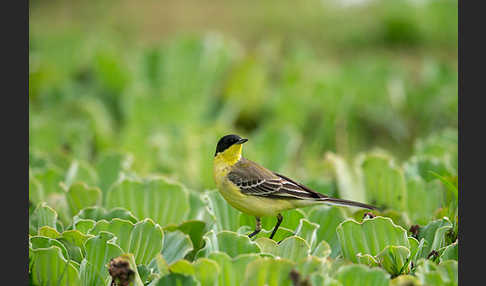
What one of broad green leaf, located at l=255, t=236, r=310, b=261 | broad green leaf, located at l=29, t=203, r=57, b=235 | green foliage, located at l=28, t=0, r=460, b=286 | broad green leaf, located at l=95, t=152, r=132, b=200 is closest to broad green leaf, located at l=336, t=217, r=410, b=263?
green foliage, located at l=28, t=0, r=460, b=286

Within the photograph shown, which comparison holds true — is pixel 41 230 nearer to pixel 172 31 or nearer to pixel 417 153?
pixel 417 153

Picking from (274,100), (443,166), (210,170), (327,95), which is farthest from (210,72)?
(443,166)

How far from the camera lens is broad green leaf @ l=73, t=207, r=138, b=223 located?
92.7 inches

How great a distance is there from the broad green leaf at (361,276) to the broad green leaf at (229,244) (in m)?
0.29

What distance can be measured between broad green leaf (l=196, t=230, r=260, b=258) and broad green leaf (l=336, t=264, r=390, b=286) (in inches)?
11.3

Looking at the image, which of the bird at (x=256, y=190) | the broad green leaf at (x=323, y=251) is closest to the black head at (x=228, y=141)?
the bird at (x=256, y=190)

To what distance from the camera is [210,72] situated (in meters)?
5.09

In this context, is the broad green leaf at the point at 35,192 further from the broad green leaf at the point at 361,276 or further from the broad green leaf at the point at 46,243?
the broad green leaf at the point at 361,276

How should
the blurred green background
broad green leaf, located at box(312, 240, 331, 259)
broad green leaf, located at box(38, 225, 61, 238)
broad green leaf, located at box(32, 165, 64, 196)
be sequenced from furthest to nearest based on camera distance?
1. the blurred green background
2. broad green leaf, located at box(32, 165, 64, 196)
3. broad green leaf, located at box(38, 225, 61, 238)
4. broad green leaf, located at box(312, 240, 331, 259)

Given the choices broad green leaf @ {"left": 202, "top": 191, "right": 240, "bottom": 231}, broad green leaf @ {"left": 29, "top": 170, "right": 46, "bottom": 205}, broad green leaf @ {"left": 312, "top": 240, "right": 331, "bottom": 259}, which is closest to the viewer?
broad green leaf @ {"left": 312, "top": 240, "right": 331, "bottom": 259}

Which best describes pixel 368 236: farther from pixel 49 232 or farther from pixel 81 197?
pixel 81 197

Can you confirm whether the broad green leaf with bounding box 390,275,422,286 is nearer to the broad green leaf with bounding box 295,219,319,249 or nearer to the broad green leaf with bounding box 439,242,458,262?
the broad green leaf with bounding box 439,242,458,262

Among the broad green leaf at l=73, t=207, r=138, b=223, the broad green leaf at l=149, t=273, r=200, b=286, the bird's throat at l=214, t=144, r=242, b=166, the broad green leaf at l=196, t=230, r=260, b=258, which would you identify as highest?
the bird's throat at l=214, t=144, r=242, b=166

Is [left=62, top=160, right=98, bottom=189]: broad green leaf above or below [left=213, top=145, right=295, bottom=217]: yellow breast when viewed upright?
above
